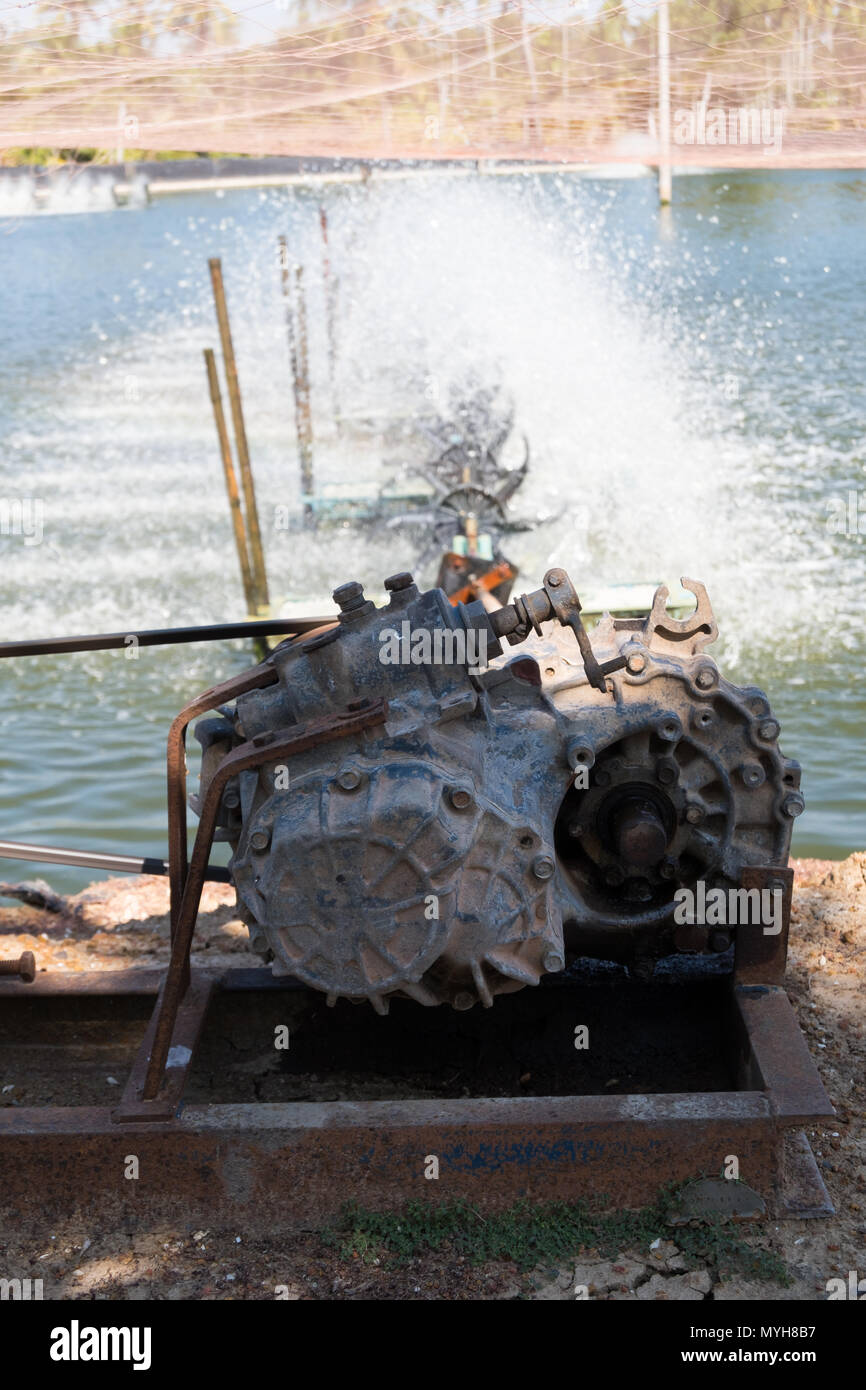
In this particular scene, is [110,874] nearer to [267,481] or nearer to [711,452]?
[267,481]

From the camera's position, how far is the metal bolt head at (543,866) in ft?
10.1

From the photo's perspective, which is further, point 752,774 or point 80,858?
point 80,858

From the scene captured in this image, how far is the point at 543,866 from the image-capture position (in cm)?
308

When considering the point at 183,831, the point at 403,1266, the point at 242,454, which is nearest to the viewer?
the point at 403,1266

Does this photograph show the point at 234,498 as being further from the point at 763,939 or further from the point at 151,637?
the point at 763,939

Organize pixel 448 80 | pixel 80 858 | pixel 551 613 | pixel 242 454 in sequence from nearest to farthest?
pixel 551 613, pixel 80 858, pixel 448 80, pixel 242 454

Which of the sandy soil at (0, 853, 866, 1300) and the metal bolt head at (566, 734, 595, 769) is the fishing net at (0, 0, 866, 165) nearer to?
the metal bolt head at (566, 734, 595, 769)

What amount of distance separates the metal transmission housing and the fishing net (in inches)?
129

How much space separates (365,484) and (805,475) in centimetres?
466

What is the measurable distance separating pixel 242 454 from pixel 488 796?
721cm

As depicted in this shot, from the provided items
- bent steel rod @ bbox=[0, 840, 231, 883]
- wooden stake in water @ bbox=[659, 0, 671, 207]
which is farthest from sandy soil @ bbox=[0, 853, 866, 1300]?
wooden stake in water @ bbox=[659, 0, 671, 207]

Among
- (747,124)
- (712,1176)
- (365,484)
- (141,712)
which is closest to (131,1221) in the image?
(712,1176)

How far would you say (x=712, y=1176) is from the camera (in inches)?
120

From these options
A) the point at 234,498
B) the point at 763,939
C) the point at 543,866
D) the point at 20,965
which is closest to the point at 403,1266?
the point at 543,866
